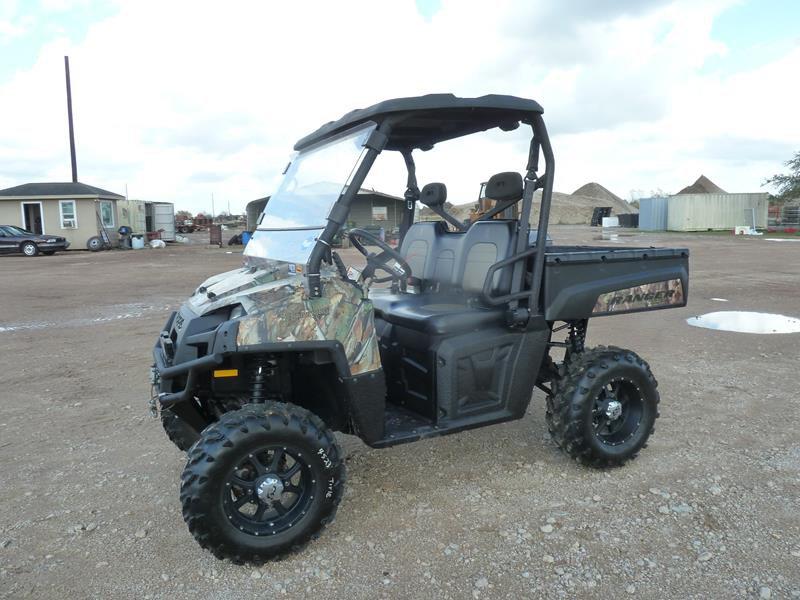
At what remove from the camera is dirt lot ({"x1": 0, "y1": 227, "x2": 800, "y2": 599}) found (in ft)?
9.50

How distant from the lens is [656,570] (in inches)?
116

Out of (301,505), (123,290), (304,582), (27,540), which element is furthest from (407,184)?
(123,290)

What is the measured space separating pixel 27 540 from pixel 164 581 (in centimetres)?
89

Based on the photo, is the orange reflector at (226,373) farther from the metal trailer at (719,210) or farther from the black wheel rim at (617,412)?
the metal trailer at (719,210)

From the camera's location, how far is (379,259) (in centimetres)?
416

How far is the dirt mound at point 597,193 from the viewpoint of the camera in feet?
297

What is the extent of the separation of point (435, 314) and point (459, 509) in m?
1.10

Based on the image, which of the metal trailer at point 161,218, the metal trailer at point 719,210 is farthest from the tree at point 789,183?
the metal trailer at point 161,218

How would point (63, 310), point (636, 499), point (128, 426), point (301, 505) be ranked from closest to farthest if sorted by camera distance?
point (301, 505)
point (636, 499)
point (128, 426)
point (63, 310)

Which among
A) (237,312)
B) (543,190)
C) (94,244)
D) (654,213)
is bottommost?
(94,244)

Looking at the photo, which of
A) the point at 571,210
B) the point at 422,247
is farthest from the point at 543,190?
the point at 571,210

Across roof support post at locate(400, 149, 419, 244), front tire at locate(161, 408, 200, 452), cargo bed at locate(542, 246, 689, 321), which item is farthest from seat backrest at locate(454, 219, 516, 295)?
front tire at locate(161, 408, 200, 452)

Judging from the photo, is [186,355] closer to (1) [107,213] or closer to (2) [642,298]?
(2) [642,298]

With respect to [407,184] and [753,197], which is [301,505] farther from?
[753,197]
